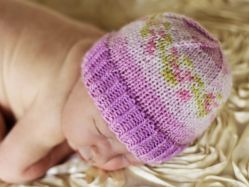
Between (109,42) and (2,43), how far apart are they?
0.27 m

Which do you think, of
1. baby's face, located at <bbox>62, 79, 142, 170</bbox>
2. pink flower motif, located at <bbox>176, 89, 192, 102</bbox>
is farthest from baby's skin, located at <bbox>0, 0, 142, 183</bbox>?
pink flower motif, located at <bbox>176, 89, 192, 102</bbox>

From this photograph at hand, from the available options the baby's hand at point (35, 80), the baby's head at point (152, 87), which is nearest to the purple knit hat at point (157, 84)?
the baby's head at point (152, 87)

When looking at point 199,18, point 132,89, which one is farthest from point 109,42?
point 199,18

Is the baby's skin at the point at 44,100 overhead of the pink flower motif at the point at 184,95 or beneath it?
beneath

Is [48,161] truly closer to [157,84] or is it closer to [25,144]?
[25,144]

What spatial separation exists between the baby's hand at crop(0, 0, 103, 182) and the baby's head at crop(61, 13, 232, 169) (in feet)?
0.35

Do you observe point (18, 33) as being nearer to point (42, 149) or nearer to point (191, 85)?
point (42, 149)

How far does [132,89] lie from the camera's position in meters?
0.87

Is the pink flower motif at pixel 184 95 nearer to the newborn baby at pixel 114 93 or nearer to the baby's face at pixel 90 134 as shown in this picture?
the newborn baby at pixel 114 93

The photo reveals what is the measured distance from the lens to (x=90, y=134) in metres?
0.93

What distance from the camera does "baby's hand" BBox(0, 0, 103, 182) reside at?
3.37 feet

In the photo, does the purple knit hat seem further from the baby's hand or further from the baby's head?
the baby's hand

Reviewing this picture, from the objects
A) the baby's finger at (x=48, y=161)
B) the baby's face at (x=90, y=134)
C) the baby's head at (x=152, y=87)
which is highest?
the baby's head at (x=152, y=87)

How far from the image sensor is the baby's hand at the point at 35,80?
3.37 ft
